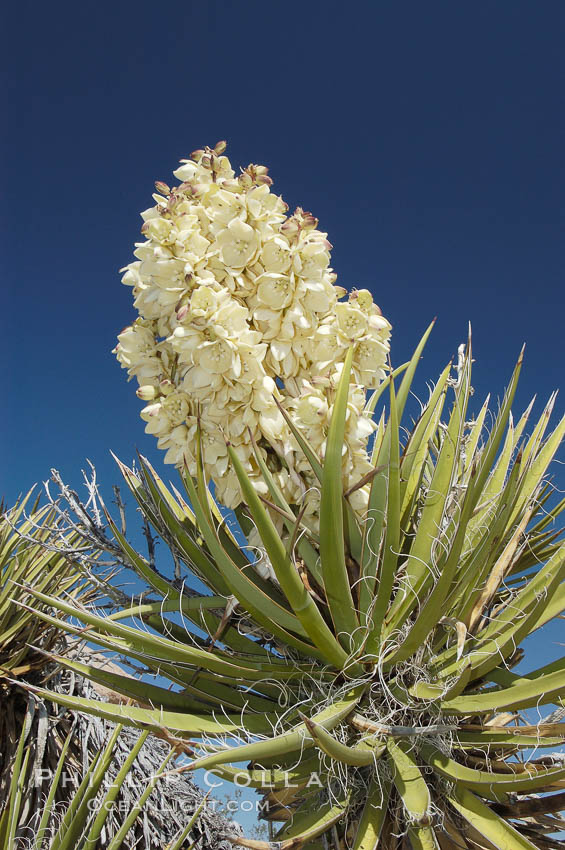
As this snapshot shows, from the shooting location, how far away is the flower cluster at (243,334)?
155 centimetres

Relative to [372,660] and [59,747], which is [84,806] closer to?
[59,747]

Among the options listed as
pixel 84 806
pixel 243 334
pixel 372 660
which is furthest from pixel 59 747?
pixel 243 334

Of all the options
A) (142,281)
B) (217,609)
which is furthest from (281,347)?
(217,609)

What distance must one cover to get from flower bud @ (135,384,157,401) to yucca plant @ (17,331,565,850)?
0.24 m

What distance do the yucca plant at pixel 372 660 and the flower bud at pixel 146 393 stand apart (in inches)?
9.6

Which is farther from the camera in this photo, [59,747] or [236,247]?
[59,747]

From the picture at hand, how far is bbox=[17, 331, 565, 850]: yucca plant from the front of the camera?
1.40 m

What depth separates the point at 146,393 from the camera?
1.66 meters

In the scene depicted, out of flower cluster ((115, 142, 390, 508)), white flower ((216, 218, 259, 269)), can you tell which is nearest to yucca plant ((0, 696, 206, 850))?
flower cluster ((115, 142, 390, 508))

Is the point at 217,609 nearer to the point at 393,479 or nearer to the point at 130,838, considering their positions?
the point at 393,479

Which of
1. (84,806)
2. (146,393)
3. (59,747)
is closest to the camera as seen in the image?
(146,393)

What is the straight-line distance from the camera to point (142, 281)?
1.73 metres

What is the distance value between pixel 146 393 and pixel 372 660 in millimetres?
885

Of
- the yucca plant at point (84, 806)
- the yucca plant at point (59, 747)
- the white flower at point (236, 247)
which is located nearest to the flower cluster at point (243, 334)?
the white flower at point (236, 247)
